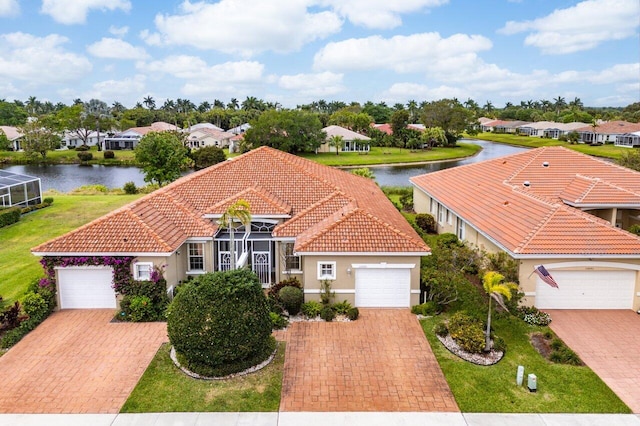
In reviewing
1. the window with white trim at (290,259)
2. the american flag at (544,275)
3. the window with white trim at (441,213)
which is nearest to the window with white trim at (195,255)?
the window with white trim at (290,259)

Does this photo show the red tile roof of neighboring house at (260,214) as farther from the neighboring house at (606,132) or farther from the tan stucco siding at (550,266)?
the neighboring house at (606,132)

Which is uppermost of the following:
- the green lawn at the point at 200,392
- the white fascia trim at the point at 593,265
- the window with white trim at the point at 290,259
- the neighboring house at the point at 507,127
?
the neighboring house at the point at 507,127

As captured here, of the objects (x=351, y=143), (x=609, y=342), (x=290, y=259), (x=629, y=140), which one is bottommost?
(x=609, y=342)

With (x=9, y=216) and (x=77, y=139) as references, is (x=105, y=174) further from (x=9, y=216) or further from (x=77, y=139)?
(x=9, y=216)

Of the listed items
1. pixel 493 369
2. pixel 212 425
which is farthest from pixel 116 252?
pixel 493 369

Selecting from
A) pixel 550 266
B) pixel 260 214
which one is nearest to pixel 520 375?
pixel 550 266

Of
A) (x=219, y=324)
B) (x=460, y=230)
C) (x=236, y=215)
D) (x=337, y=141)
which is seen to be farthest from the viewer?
(x=337, y=141)
